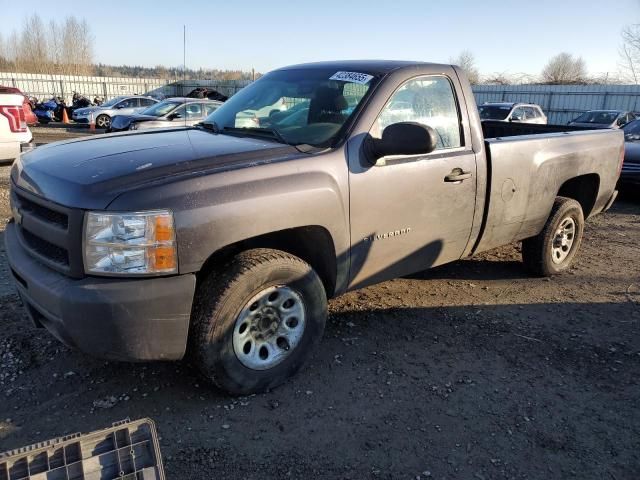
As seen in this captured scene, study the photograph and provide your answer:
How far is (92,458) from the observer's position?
1.83 m

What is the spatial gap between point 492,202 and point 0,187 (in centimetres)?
779

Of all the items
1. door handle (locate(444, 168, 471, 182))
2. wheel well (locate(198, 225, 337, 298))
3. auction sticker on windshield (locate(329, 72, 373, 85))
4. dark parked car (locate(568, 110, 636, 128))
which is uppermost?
dark parked car (locate(568, 110, 636, 128))

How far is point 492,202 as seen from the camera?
4074 mm

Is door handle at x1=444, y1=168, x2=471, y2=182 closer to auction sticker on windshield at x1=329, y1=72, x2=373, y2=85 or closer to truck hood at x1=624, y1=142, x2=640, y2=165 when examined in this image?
auction sticker on windshield at x1=329, y1=72, x2=373, y2=85

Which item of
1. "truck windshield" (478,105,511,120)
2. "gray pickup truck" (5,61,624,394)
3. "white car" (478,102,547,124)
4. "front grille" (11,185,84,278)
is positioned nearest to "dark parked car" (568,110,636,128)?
"white car" (478,102,547,124)

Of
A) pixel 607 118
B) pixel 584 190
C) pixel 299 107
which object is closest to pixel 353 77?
pixel 299 107

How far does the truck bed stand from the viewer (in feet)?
13.5

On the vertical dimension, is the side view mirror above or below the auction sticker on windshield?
below

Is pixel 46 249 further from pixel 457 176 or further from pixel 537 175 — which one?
pixel 537 175

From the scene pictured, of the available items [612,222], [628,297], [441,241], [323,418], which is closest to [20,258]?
[323,418]

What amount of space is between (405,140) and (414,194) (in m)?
0.48

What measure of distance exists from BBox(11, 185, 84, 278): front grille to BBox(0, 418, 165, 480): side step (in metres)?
0.94

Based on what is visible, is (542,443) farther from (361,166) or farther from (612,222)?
(612,222)

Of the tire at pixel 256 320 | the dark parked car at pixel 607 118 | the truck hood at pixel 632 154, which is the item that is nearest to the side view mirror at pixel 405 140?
the tire at pixel 256 320
